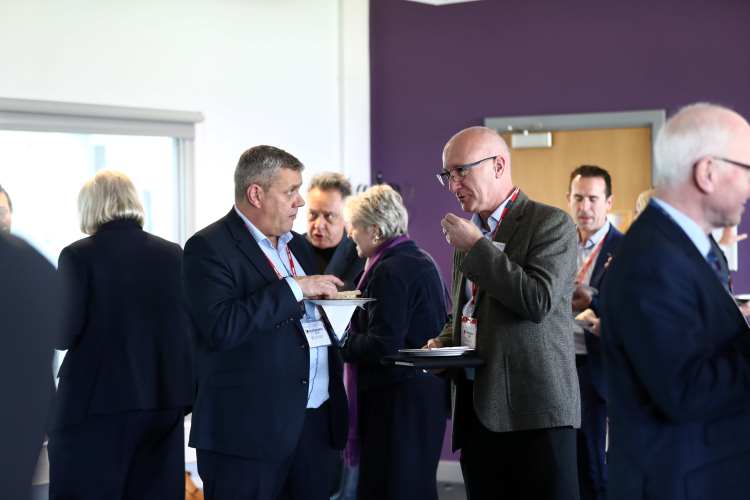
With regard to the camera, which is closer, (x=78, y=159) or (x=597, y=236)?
(x=597, y=236)

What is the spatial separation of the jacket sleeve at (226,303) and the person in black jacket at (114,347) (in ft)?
2.40

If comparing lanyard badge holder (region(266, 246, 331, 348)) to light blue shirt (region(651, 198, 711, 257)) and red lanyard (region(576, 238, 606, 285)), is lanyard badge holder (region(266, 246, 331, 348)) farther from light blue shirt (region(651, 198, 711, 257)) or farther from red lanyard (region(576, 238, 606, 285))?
red lanyard (region(576, 238, 606, 285))

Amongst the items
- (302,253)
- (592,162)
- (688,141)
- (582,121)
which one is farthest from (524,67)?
(688,141)

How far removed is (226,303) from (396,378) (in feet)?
3.52

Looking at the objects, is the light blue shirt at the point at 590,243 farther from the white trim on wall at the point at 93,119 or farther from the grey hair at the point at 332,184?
the white trim on wall at the point at 93,119

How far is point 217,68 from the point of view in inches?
223

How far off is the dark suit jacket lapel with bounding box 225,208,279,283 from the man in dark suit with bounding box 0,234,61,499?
4.88 feet

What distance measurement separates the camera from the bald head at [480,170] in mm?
2738

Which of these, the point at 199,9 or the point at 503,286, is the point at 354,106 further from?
the point at 503,286

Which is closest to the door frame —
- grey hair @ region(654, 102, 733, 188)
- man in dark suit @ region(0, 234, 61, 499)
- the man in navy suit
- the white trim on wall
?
the man in navy suit

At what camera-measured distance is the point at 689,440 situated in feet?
5.82

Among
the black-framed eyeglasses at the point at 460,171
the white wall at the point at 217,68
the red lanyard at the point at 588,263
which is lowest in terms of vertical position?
the red lanyard at the point at 588,263

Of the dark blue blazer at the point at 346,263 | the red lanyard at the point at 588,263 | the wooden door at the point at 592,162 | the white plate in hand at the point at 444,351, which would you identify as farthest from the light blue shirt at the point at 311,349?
the wooden door at the point at 592,162

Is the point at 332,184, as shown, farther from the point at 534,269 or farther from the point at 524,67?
the point at 534,269
